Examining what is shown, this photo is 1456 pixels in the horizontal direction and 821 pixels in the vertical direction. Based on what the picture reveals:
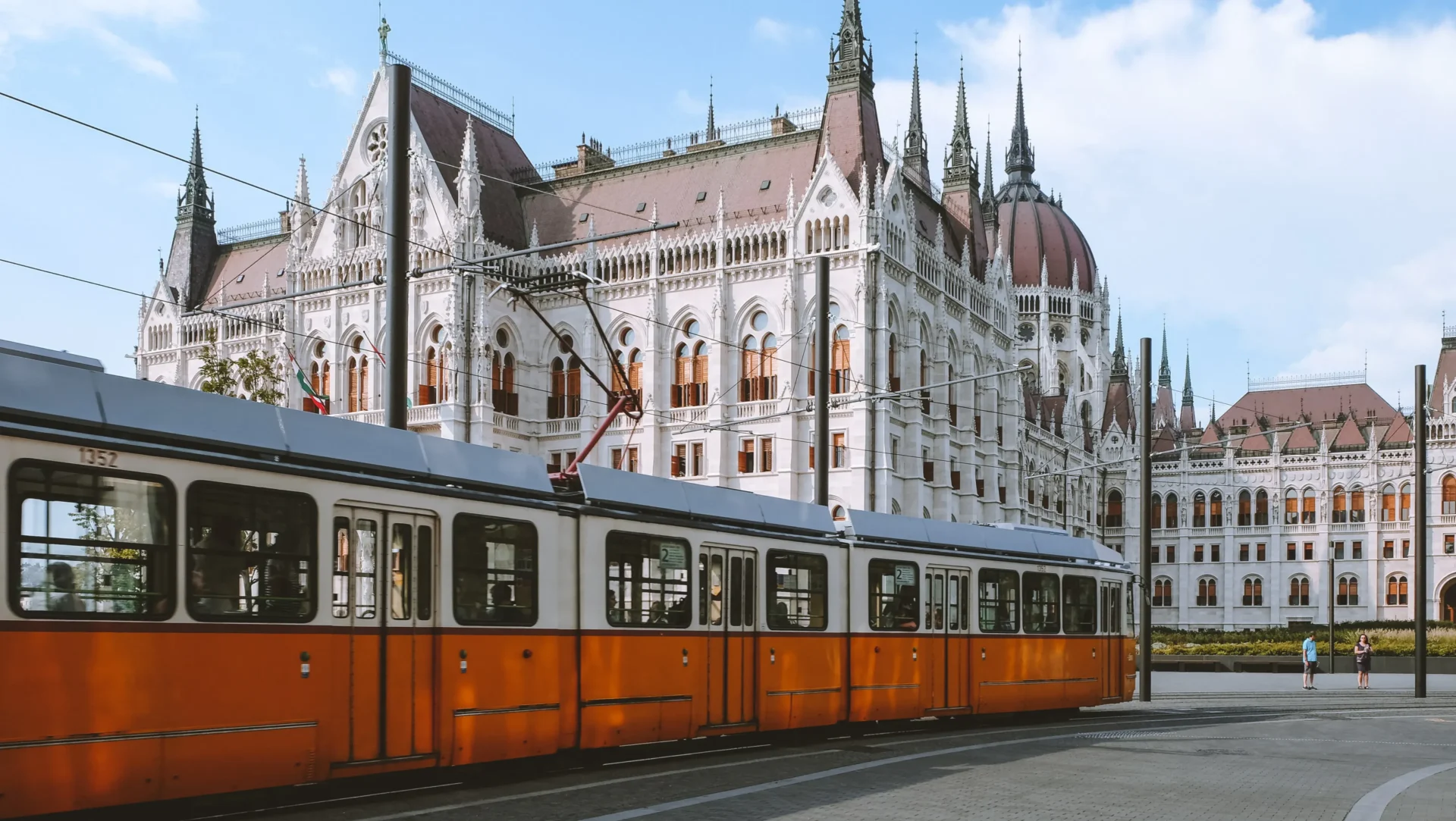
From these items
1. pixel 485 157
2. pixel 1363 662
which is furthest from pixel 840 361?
pixel 1363 662

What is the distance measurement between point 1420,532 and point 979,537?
63.8ft

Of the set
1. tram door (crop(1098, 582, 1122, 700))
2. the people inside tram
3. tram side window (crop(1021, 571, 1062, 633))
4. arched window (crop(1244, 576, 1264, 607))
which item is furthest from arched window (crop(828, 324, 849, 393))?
arched window (crop(1244, 576, 1264, 607))

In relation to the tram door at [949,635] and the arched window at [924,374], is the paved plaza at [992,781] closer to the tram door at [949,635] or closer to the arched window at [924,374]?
the tram door at [949,635]

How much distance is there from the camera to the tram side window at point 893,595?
20.4 metres

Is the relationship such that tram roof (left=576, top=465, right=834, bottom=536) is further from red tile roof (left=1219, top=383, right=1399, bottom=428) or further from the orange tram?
red tile roof (left=1219, top=383, right=1399, bottom=428)

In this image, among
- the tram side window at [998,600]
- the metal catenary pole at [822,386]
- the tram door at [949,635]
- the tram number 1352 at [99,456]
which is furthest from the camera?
the metal catenary pole at [822,386]

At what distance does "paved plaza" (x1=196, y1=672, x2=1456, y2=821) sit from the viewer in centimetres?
1213

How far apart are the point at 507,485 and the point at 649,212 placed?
157 ft

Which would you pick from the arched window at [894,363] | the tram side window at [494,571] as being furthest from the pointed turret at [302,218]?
the tram side window at [494,571]

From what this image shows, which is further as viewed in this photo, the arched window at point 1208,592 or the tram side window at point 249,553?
the arched window at point 1208,592

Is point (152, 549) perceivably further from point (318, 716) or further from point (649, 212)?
point (649, 212)

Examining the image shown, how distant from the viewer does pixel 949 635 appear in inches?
863

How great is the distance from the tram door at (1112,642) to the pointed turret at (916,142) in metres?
47.1

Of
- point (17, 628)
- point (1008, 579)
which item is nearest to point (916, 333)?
point (1008, 579)
